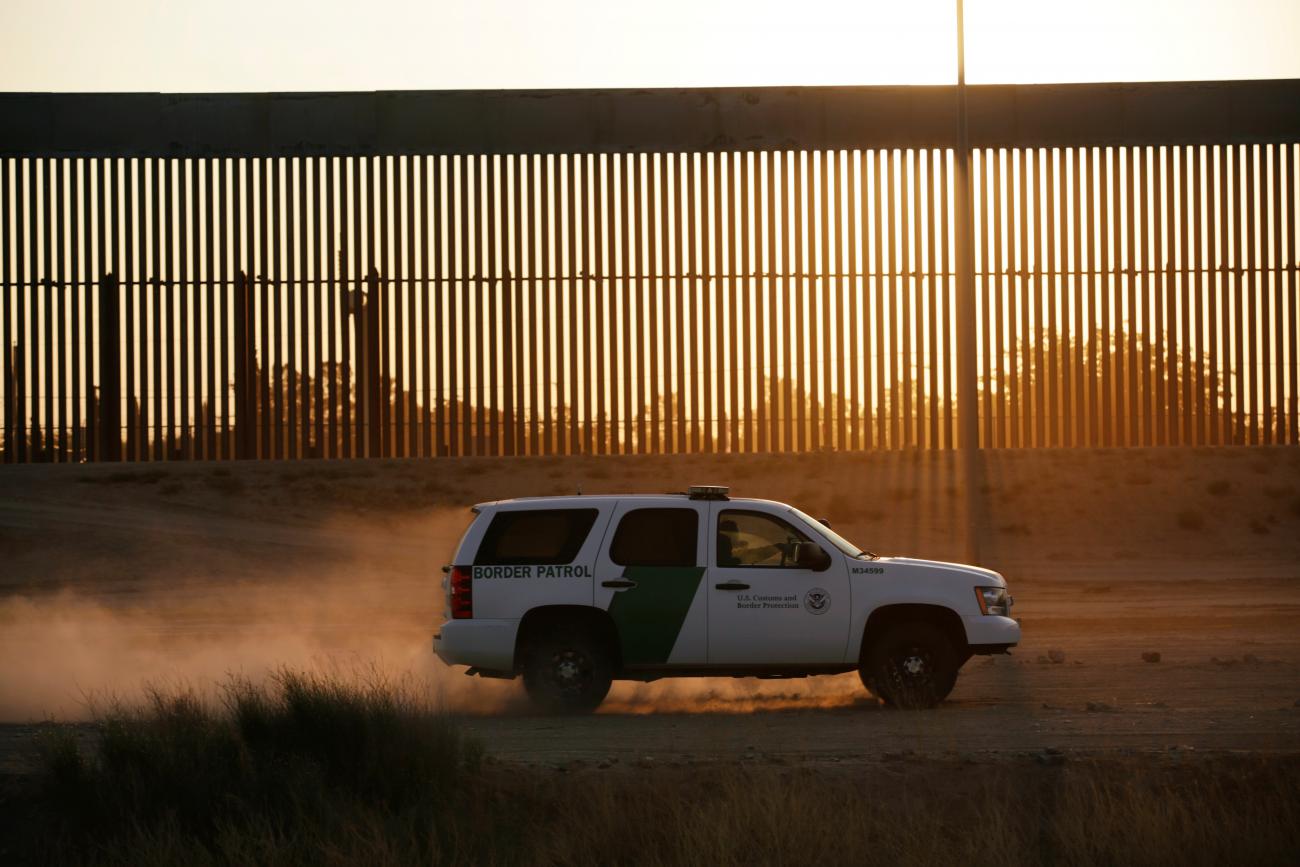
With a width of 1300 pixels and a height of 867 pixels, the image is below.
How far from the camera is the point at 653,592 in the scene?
49.4 ft

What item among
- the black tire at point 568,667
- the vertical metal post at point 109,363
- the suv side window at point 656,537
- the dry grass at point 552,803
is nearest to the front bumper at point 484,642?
the black tire at point 568,667

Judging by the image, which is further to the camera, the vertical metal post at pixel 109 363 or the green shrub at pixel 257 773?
the vertical metal post at pixel 109 363

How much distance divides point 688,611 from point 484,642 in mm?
1733

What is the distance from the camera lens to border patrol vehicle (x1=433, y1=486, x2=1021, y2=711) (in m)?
15.0

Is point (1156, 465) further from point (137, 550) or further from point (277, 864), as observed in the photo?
point (277, 864)

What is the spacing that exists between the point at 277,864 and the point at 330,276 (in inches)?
1582

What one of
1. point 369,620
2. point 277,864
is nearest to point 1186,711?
point 277,864

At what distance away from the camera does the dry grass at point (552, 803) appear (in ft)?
31.6

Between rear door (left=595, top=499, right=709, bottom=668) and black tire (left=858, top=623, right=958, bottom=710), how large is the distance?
4.93 feet

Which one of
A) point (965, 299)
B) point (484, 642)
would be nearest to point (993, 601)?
point (484, 642)

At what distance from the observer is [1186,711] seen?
48.2 feet

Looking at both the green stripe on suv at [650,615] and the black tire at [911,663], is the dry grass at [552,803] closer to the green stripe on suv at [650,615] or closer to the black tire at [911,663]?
the black tire at [911,663]

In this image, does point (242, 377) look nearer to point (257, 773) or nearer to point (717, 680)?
point (717, 680)

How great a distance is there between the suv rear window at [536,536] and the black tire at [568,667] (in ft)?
2.15
